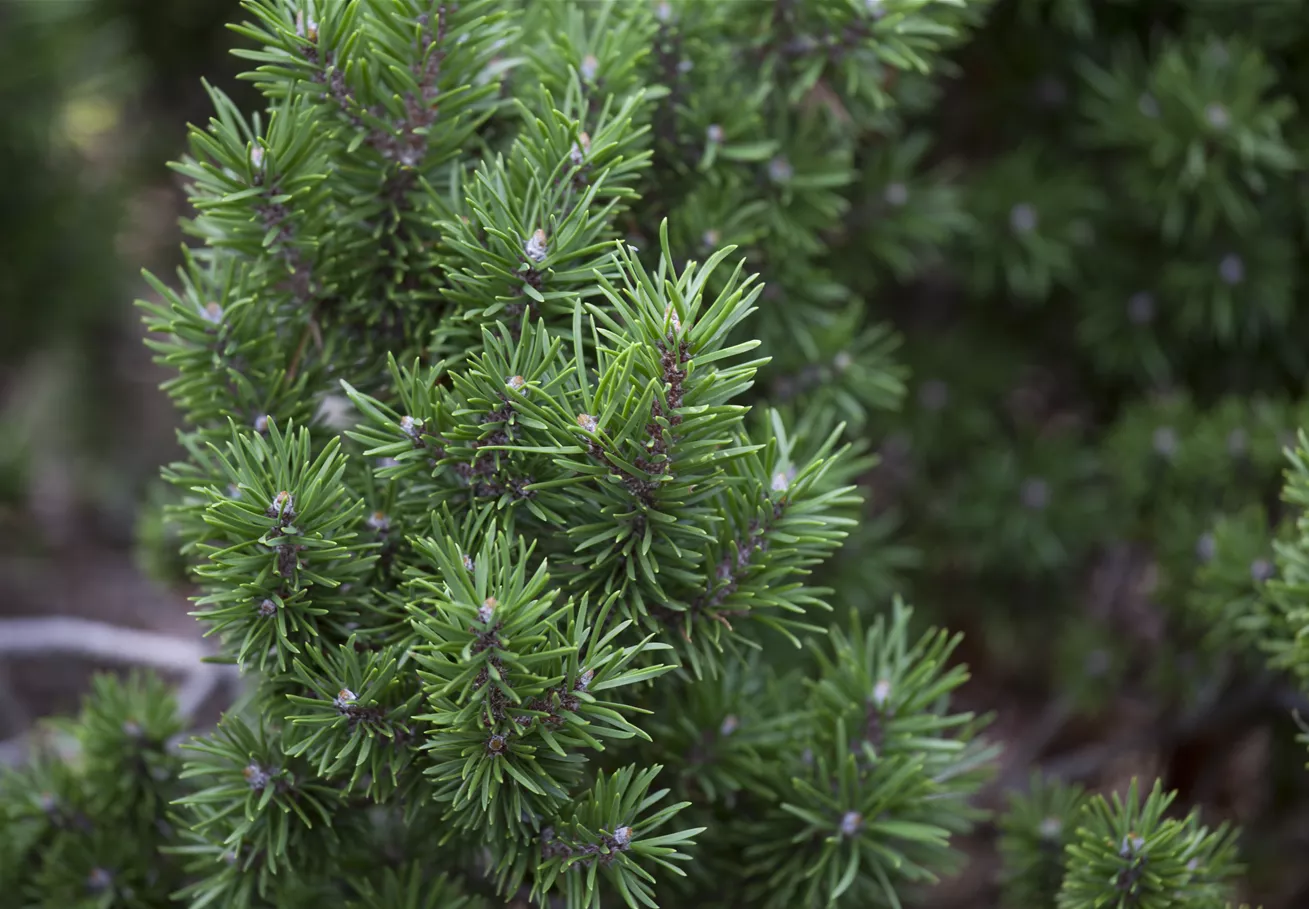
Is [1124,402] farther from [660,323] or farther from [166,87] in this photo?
[166,87]

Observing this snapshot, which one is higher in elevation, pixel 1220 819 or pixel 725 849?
pixel 725 849

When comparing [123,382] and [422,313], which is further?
[123,382]

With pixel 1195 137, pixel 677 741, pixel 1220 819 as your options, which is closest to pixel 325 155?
pixel 677 741

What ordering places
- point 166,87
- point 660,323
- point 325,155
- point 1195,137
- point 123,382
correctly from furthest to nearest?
1. point 123,382
2. point 166,87
3. point 1195,137
4. point 325,155
5. point 660,323

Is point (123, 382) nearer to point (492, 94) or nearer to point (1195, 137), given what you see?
point (492, 94)

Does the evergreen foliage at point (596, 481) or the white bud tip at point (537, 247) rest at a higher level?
the white bud tip at point (537, 247)

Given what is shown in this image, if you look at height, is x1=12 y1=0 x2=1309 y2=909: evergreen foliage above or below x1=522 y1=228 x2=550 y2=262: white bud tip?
below

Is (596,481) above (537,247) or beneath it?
→ beneath

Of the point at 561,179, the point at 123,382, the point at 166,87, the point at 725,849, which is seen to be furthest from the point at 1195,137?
the point at 123,382

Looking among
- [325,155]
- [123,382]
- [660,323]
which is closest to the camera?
[660,323]

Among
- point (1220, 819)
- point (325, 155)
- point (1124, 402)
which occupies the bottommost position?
point (1220, 819)
